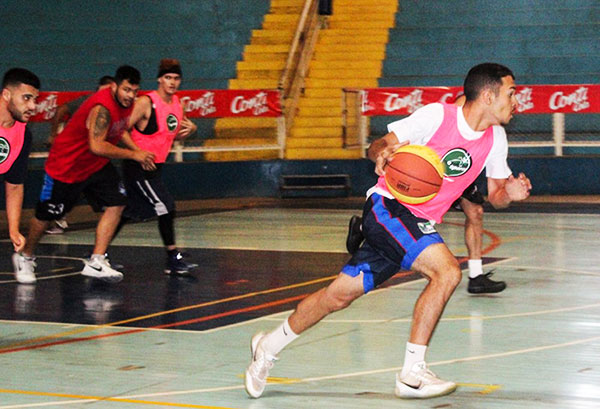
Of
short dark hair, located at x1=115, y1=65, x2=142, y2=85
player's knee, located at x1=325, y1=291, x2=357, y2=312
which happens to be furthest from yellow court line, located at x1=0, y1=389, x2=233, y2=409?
short dark hair, located at x1=115, y1=65, x2=142, y2=85

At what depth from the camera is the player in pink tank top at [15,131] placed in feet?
27.5

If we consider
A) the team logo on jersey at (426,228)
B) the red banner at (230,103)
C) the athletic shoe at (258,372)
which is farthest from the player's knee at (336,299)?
the red banner at (230,103)

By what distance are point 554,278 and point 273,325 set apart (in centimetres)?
351

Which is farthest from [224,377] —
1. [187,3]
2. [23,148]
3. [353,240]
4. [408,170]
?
[187,3]

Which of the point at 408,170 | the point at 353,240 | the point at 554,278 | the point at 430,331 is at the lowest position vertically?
the point at 554,278

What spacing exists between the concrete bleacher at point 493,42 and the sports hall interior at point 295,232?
43 mm

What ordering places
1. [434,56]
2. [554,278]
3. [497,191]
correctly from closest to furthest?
[497,191], [554,278], [434,56]

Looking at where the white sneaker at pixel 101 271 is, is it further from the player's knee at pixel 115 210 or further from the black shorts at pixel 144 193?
the black shorts at pixel 144 193

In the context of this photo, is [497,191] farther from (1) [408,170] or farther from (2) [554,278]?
(2) [554,278]

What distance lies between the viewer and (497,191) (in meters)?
7.04

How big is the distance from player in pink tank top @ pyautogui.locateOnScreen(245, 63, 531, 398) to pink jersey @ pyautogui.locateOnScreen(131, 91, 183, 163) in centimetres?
495

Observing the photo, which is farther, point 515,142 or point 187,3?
point 187,3

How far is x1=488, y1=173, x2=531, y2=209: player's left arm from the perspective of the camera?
21.7 ft

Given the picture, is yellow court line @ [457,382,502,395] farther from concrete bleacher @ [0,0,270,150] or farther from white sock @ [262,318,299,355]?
concrete bleacher @ [0,0,270,150]
